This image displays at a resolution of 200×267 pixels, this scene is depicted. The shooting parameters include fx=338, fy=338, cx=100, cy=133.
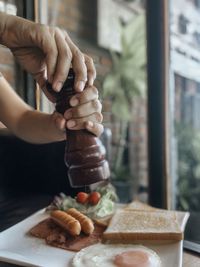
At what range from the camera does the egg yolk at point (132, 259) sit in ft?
2.02

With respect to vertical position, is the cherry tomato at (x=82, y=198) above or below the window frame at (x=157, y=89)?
below

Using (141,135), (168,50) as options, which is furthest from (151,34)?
(141,135)

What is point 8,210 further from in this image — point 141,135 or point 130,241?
point 141,135

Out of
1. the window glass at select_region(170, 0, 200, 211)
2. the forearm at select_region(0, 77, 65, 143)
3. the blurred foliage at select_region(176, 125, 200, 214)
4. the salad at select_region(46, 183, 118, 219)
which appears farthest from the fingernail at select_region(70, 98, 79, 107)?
the blurred foliage at select_region(176, 125, 200, 214)

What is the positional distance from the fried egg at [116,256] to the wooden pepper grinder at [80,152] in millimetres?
152

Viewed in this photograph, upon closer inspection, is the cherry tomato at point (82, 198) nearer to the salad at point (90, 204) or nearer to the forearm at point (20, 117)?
the salad at point (90, 204)

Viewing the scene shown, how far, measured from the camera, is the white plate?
0.65m

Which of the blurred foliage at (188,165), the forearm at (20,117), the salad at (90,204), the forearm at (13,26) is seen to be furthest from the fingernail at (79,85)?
the blurred foliage at (188,165)

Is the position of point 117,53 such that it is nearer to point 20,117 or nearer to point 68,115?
point 20,117

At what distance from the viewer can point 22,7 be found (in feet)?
2.89

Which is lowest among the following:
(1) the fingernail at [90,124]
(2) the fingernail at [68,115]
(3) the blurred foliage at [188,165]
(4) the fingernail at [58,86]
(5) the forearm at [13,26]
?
(3) the blurred foliage at [188,165]

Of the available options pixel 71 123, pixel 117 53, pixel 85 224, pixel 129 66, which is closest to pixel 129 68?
pixel 129 66

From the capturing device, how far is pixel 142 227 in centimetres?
78

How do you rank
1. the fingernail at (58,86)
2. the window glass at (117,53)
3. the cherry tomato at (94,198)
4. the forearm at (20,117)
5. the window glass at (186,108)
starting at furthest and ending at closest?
the window glass at (117,53)
the window glass at (186,108)
the cherry tomato at (94,198)
the forearm at (20,117)
the fingernail at (58,86)
